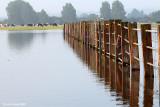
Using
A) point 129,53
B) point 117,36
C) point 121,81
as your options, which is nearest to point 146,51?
point 121,81

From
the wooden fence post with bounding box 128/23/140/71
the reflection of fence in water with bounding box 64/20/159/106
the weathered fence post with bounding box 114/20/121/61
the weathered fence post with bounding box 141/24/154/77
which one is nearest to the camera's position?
the reflection of fence in water with bounding box 64/20/159/106

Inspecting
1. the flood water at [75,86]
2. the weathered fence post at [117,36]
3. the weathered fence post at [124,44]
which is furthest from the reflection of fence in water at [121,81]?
the weathered fence post at [117,36]

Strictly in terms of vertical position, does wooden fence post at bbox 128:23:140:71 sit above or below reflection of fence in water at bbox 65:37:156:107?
above

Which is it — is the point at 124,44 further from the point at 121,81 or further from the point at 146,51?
the point at 121,81

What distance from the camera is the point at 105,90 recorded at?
46.5 feet

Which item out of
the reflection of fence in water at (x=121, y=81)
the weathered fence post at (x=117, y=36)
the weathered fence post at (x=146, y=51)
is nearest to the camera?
the reflection of fence in water at (x=121, y=81)

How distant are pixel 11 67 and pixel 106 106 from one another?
10993 mm

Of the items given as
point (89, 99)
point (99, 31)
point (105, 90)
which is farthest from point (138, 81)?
point (99, 31)

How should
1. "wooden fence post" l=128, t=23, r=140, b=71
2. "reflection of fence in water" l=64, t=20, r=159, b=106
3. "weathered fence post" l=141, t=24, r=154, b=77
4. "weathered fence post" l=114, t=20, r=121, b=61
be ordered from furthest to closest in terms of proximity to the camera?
1. "weathered fence post" l=114, t=20, r=121, b=61
2. "wooden fence post" l=128, t=23, r=140, b=71
3. "weathered fence post" l=141, t=24, r=154, b=77
4. "reflection of fence in water" l=64, t=20, r=159, b=106

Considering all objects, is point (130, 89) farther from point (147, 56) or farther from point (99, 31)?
point (99, 31)

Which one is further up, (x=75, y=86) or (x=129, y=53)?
(x=129, y=53)

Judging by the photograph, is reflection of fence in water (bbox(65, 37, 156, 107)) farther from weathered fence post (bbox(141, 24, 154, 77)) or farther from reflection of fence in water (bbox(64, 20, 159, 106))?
weathered fence post (bbox(141, 24, 154, 77))

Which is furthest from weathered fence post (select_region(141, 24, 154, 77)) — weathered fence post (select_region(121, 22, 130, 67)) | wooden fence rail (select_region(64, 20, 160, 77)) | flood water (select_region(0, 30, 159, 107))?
weathered fence post (select_region(121, 22, 130, 67))

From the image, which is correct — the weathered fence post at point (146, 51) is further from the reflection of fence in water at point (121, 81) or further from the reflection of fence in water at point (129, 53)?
the reflection of fence in water at point (121, 81)
